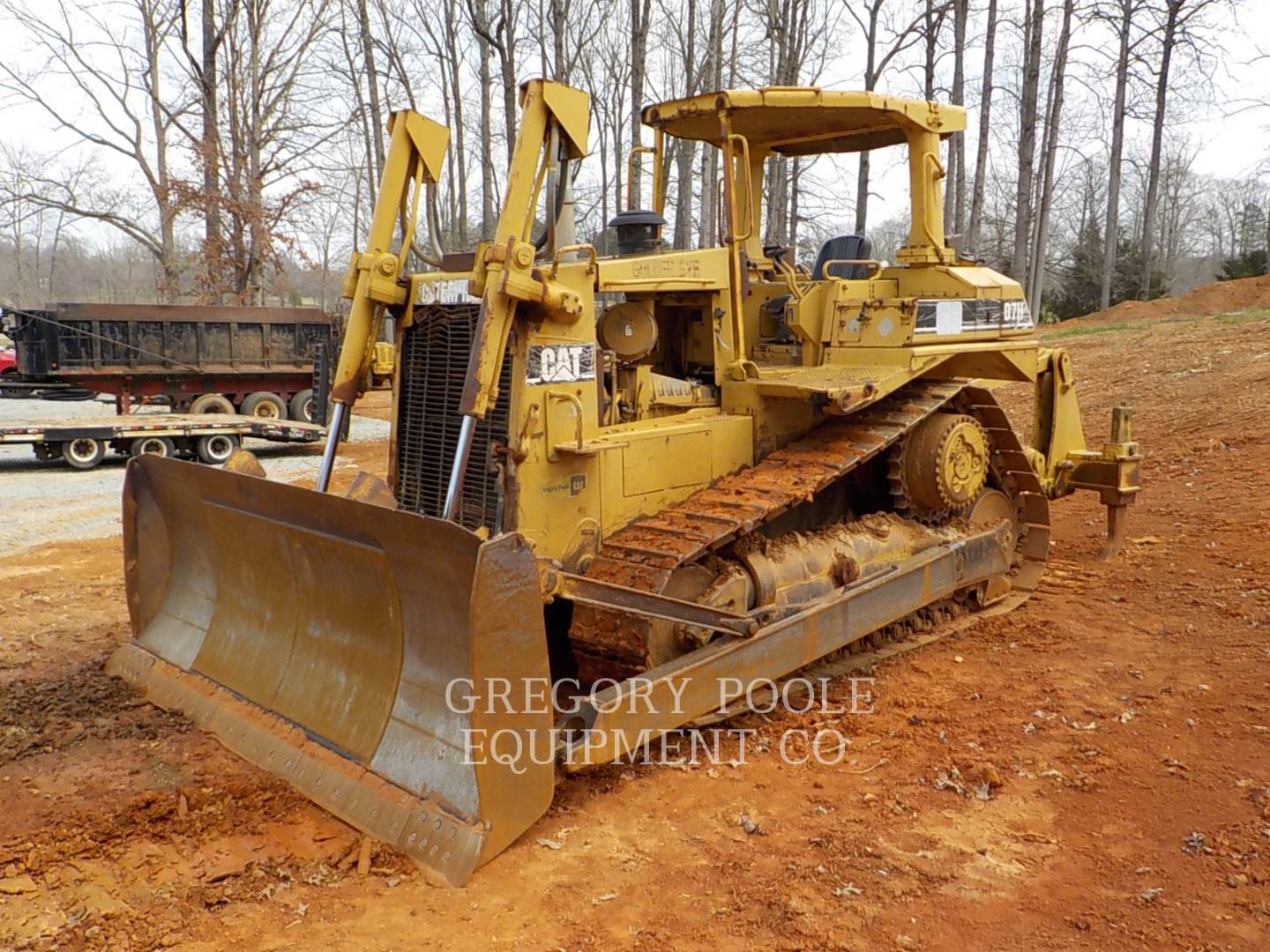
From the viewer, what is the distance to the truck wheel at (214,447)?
13734 millimetres

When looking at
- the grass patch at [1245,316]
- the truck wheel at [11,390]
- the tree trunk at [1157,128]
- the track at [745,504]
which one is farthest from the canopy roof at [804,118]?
the tree trunk at [1157,128]

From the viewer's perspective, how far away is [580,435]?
4.85 metres

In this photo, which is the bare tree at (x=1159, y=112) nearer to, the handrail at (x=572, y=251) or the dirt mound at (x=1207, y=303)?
the dirt mound at (x=1207, y=303)

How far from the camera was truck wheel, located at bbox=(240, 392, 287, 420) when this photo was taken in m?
16.2

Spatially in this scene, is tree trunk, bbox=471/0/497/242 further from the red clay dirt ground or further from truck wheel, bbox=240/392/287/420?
the red clay dirt ground

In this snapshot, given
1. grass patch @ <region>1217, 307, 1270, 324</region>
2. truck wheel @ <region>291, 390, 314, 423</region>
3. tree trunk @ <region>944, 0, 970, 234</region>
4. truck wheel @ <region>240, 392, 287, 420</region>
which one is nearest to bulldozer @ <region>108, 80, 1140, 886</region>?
truck wheel @ <region>240, 392, 287, 420</region>

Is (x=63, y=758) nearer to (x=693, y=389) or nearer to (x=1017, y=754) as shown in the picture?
(x=693, y=389)

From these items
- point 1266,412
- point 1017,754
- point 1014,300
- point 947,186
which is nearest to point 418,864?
point 1017,754

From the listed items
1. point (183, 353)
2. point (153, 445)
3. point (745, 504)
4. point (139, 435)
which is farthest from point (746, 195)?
point (183, 353)

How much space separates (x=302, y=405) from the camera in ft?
56.0

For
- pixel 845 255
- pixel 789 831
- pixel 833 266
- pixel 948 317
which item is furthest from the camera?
pixel 845 255

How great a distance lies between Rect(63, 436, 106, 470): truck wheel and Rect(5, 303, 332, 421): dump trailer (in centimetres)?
193

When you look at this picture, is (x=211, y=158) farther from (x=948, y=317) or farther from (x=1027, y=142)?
(x=948, y=317)

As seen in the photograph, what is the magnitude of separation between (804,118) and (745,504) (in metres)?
2.63
